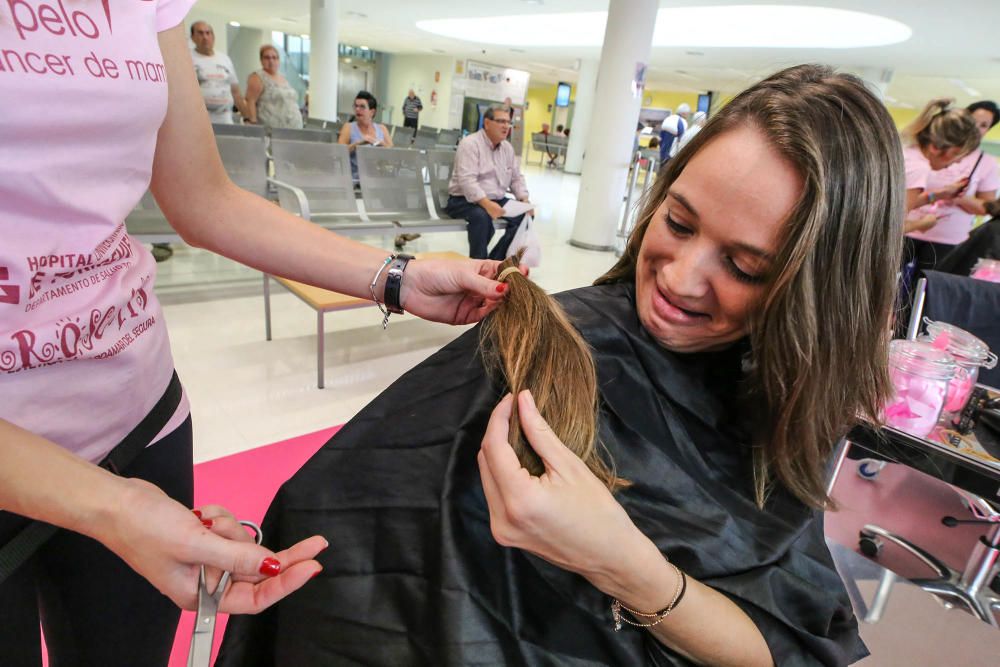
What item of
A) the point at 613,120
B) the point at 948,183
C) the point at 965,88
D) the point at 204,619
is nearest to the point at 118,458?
the point at 204,619

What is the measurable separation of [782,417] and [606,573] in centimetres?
40

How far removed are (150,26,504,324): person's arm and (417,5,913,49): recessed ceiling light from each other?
7980 mm

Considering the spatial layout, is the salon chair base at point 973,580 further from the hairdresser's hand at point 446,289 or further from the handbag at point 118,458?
the handbag at point 118,458

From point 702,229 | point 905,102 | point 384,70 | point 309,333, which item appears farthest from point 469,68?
point 702,229

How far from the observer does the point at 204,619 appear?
0.55 meters

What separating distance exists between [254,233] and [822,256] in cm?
82

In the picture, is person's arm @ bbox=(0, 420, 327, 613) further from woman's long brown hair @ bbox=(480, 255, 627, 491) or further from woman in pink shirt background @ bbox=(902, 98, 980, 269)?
woman in pink shirt background @ bbox=(902, 98, 980, 269)

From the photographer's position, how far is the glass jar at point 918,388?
4.56ft

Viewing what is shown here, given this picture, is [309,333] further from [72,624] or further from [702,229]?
[702,229]

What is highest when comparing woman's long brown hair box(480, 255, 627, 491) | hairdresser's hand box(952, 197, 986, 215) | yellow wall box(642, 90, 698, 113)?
yellow wall box(642, 90, 698, 113)

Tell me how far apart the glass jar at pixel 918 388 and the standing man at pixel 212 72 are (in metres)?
4.81

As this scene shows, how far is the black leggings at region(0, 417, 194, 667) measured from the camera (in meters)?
0.70

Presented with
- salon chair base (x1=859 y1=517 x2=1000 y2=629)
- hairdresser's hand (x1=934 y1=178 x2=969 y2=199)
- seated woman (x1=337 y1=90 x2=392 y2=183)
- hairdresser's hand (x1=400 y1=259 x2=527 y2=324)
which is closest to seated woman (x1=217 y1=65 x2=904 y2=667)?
hairdresser's hand (x1=400 y1=259 x2=527 y2=324)

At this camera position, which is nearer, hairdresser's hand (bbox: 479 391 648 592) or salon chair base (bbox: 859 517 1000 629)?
hairdresser's hand (bbox: 479 391 648 592)
